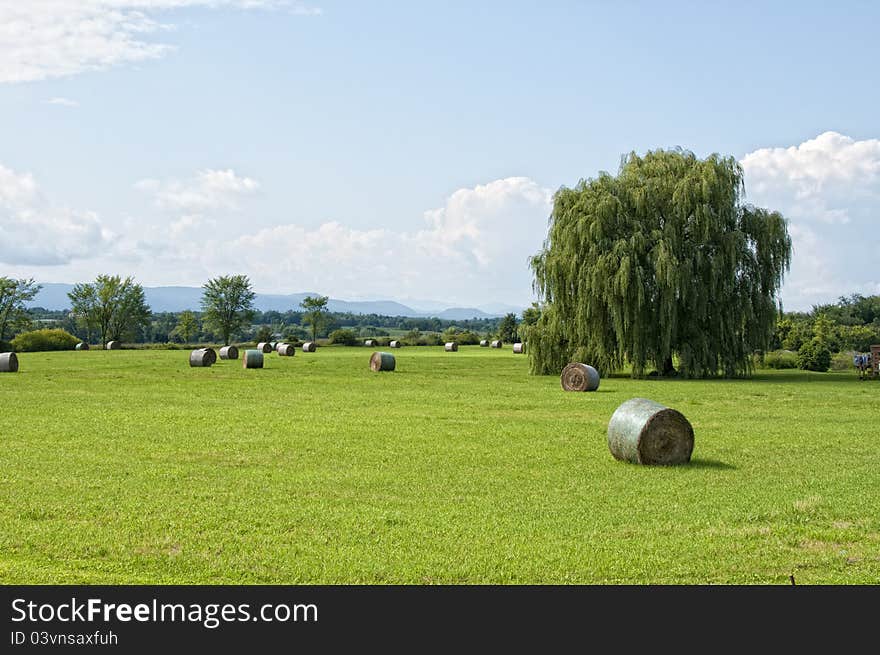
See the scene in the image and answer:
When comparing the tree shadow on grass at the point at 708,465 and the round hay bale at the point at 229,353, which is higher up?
the round hay bale at the point at 229,353

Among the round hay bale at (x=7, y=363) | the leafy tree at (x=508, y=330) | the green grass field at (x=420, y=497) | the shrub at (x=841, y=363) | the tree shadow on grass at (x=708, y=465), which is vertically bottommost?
the green grass field at (x=420, y=497)

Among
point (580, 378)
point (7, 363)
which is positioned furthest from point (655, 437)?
point (7, 363)

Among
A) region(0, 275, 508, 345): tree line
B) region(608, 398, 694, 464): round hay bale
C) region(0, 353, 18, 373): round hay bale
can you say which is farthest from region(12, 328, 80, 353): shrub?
region(608, 398, 694, 464): round hay bale

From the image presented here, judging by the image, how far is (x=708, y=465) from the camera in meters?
14.8

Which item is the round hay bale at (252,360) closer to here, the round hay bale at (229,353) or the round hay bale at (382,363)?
the round hay bale at (382,363)

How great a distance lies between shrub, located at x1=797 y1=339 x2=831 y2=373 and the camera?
5281cm

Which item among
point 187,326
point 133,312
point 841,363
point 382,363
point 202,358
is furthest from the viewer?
point 187,326

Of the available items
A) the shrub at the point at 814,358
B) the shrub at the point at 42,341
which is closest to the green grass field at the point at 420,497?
the shrub at the point at 814,358

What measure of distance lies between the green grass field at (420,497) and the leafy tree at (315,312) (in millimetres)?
103484

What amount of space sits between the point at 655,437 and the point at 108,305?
11034cm

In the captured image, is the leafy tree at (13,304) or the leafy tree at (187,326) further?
the leafy tree at (187,326)

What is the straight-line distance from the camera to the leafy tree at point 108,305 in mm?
113812

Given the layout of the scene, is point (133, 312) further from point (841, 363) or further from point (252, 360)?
point (841, 363)

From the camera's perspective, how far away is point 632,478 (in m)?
13.4
